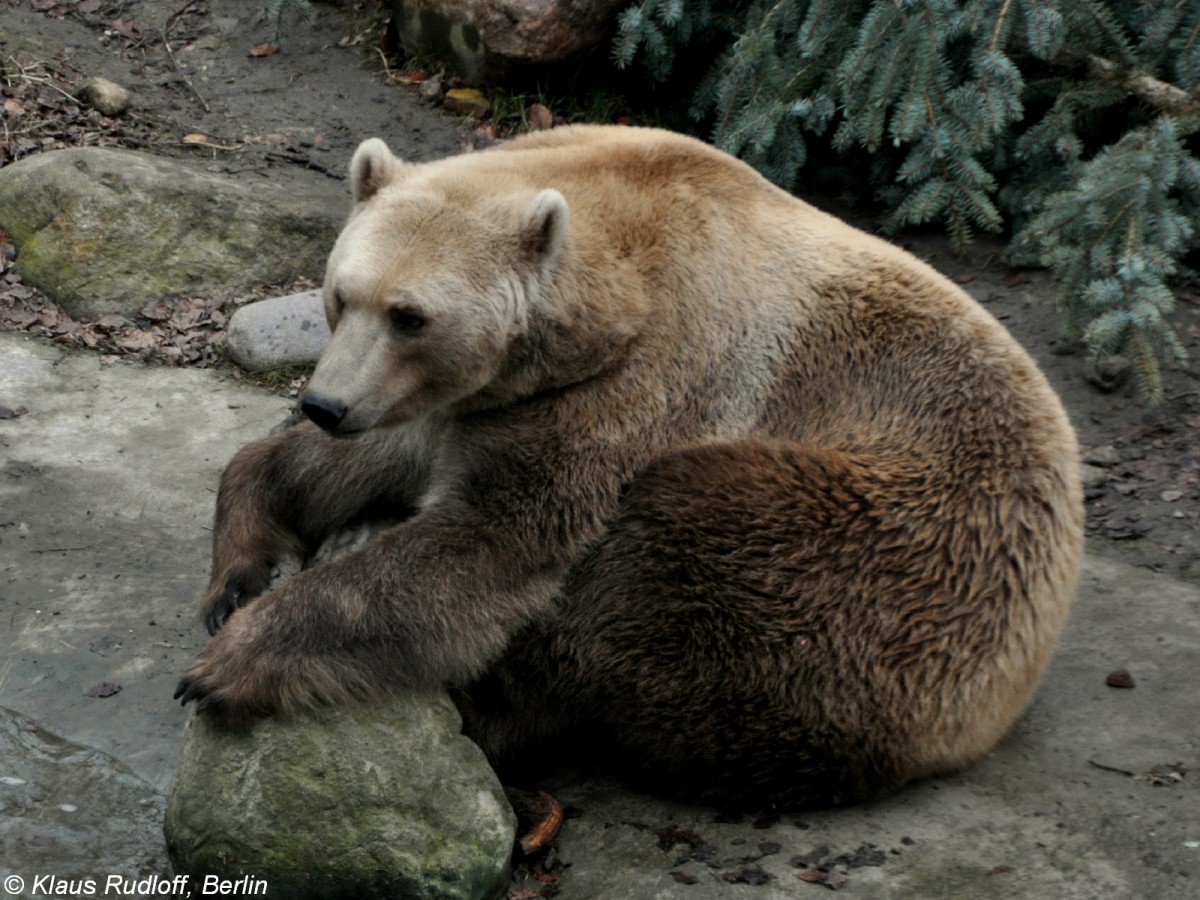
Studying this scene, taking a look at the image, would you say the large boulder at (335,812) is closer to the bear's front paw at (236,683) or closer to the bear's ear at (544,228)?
the bear's front paw at (236,683)

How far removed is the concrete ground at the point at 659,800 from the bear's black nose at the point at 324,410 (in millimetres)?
1532

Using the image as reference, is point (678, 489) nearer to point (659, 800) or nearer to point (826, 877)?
point (659, 800)

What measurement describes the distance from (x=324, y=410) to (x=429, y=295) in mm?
526

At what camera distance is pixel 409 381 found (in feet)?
15.5

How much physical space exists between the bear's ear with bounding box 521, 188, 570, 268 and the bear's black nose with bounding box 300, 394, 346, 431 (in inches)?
33.0

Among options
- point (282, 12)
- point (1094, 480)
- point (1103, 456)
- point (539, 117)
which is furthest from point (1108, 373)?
point (282, 12)

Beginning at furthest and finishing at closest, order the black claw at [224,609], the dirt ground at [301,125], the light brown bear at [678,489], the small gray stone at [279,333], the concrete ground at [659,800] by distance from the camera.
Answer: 1. the small gray stone at [279,333]
2. the dirt ground at [301,125]
3. the black claw at [224,609]
4. the light brown bear at [678,489]
5. the concrete ground at [659,800]

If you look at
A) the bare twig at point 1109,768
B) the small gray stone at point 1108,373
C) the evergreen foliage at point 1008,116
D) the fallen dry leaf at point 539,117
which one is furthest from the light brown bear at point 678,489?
the fallen dry leaf at point 539,117

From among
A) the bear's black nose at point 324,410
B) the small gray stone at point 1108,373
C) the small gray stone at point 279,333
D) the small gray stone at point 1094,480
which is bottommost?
the small gray stone at point 279,333

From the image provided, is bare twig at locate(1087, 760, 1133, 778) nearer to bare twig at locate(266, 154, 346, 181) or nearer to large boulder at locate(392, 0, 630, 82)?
large boulder at locate(392, 0, 630, 82)

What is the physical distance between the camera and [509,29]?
408 inches

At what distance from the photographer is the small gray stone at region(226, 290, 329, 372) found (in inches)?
333

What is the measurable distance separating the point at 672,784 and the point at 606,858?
1.60ft

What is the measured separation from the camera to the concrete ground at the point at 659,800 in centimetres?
457
